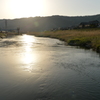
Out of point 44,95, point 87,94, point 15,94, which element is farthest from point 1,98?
point 87,94

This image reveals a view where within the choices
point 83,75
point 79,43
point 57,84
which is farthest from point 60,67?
point 79,43

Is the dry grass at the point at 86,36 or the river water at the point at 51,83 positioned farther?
Result: the dry grass at the point at 86,36

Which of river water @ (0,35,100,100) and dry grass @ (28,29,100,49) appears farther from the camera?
dry grass @ (28,29,100,49)

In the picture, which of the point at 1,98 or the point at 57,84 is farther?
the point at 57,84

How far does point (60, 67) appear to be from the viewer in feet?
47.0

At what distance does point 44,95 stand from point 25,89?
138 centimetres

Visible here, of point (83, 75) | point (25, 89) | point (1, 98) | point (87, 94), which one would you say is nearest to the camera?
point (1, 98)

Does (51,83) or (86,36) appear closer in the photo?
(51,83)

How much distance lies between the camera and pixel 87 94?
28.8 feet

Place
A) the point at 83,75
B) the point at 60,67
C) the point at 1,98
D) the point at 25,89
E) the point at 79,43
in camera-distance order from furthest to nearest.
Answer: the point at 79,43 < the point at 60,67 < the point at 83,75 < the point at 25,89 < the point at 1,98

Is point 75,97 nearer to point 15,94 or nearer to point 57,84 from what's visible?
point 57,84

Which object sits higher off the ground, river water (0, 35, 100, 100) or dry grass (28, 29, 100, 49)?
dry grass (28, 29, 100, 49)

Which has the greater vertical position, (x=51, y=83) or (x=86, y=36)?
(x=86, y=36)

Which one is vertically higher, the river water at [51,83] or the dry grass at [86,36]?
the dry grass at [86,36]
